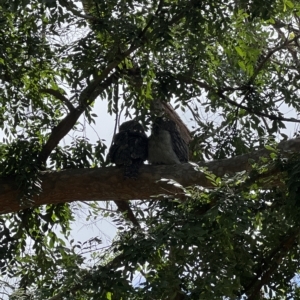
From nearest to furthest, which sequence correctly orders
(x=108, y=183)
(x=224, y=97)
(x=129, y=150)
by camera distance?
(x=108, y=183)
(x=129, y=150)
(x=224, y=97)

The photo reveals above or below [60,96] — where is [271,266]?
below

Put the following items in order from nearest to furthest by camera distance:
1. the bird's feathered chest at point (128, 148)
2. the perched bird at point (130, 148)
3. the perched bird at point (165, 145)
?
the perched bird at point (130, 148) < the bird's feathered chest at point (128, 148) < the perched bird at point (165, 145)

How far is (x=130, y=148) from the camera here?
5.91 metres

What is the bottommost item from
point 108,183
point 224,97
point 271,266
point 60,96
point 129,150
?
point 271,266

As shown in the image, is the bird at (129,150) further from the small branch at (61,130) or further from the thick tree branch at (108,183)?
the small branch at (61,130)

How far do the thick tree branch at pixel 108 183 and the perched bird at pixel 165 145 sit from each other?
0.70 metres

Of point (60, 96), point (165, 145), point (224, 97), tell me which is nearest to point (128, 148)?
point (165, 145)

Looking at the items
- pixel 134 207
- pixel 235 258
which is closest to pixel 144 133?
pixel 134 207

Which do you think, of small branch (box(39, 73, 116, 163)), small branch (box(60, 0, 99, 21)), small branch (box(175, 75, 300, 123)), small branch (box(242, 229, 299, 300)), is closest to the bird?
small branch (box(39, 73, 116, 163))

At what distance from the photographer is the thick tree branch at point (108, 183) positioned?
5.16m

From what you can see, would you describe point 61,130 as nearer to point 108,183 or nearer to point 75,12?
point 108,183

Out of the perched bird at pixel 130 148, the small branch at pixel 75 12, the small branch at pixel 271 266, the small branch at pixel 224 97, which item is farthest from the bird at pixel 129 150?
the small branch at pixel 75 12

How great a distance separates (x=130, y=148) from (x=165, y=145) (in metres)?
0.41

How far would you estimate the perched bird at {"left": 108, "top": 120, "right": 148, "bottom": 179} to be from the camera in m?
5.50
